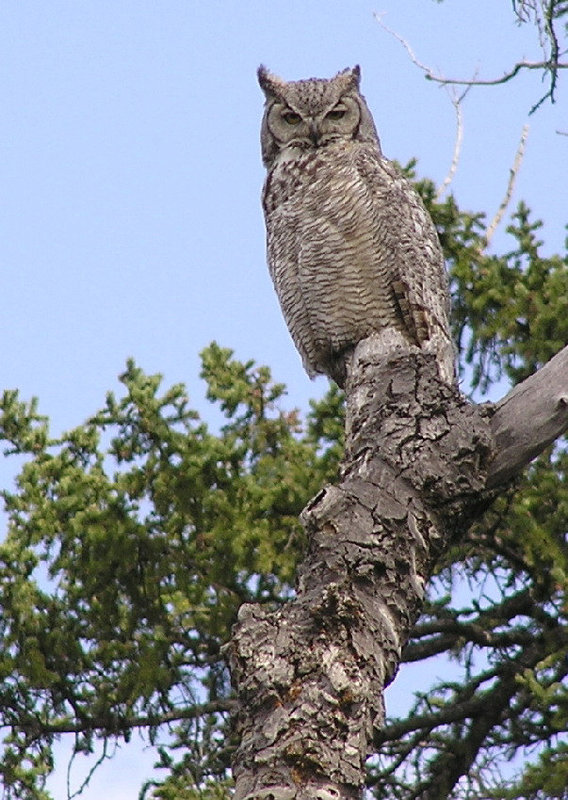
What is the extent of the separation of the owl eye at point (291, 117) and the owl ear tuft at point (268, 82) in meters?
0.19

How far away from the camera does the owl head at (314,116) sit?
5.85 meters

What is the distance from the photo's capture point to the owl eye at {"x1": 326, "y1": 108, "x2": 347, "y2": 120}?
591 cm

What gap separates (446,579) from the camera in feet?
23.9

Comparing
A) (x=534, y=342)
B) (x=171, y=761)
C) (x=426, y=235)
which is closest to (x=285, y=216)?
(x=426, y=235)

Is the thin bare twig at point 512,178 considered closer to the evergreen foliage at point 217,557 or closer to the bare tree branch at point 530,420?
the evergreen foliage at point 217,557

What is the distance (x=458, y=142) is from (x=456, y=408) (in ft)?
14.6

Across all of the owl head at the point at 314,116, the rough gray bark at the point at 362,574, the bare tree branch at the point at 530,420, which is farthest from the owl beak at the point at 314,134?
the bare tree branch at the point at 530,420

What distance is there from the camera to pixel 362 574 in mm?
3178

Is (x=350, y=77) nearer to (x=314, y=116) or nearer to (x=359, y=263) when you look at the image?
(x=314, y=116)

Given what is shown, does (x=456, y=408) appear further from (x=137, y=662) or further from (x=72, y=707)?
(x=72, y=707)

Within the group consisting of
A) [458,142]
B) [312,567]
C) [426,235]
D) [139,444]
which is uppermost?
[458,142]

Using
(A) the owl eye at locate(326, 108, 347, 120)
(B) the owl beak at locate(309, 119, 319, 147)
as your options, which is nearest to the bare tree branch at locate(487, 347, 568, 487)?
(B) the owl beak at locate(309, 119, 319, 147)

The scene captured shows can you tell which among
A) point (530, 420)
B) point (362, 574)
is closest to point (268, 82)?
point (530, 420)

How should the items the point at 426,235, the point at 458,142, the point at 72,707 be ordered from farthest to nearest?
1. the point at 458,142
2. the point at 72,707
3. the point at 426,235
